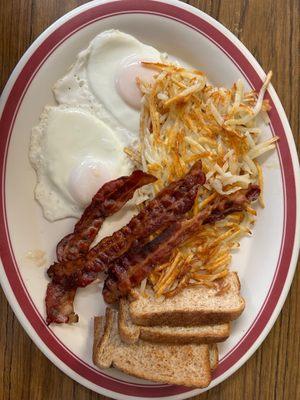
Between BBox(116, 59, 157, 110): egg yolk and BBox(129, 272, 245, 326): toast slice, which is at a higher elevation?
BBox(116, 59, 157, 110): egg yolk

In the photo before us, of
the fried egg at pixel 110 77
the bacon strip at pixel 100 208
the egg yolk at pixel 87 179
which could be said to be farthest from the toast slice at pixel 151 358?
the fried egg at pixel 110 77

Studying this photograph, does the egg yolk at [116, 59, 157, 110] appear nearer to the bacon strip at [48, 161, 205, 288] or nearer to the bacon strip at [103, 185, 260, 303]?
the bacon strip at [48, 161, 205, 288]

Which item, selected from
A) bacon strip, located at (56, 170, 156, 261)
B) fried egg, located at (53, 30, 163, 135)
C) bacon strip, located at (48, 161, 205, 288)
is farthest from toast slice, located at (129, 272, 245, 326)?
fried egg, located at (53, 30, 163, 135)

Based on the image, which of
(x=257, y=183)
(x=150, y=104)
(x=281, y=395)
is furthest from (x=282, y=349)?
(x=150, y=104)

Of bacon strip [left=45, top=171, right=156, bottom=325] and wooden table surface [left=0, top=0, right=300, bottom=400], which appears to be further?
wooden table surface [left=0, top=0, right=300, bottom=400]

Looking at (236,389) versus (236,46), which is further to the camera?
(236,389)

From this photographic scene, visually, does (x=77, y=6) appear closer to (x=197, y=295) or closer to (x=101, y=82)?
(x=101, y=82)
